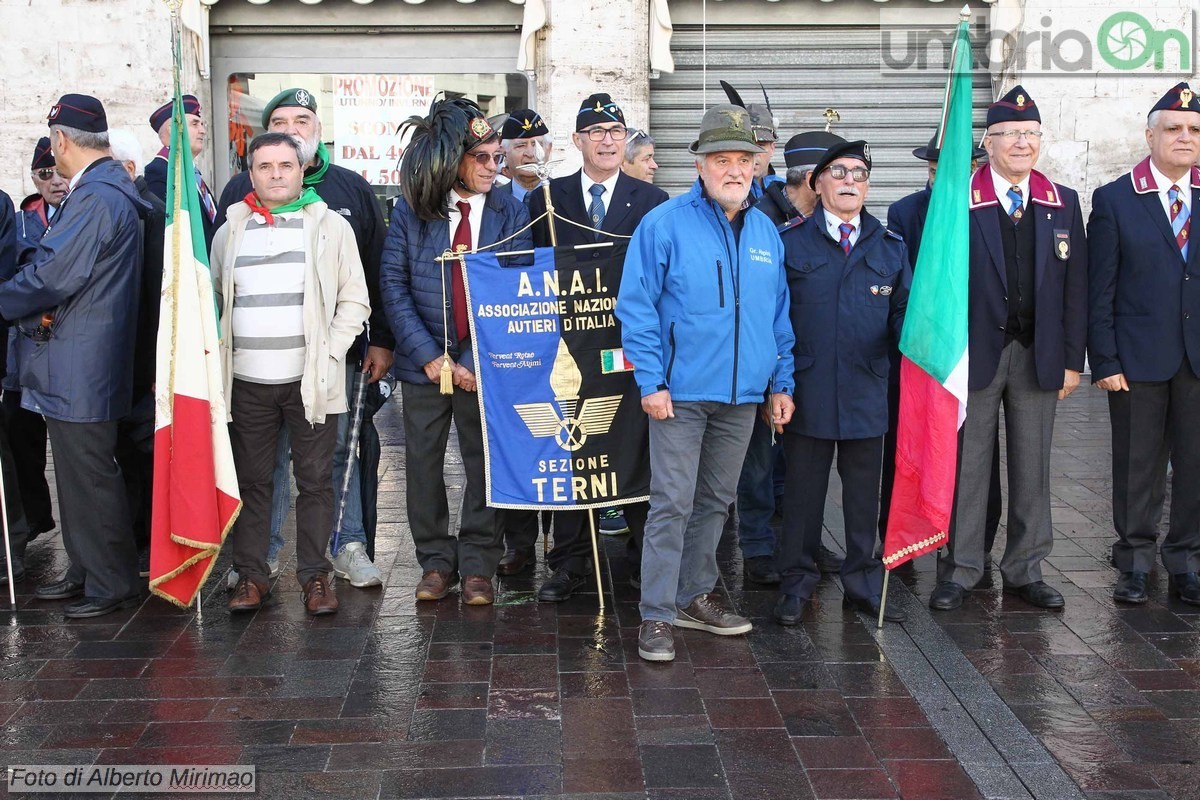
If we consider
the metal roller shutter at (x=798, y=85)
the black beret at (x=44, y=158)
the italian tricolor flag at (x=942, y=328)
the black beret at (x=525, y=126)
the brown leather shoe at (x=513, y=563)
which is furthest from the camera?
the metal roller shutter at (x=798, y=85)

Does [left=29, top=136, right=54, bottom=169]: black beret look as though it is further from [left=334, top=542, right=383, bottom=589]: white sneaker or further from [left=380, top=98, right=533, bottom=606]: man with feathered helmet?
[left=334, top=542, right=383, bottom=589]: white sneaker

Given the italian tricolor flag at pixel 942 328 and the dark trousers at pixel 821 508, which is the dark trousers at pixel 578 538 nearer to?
the dark trousers at pixel 821 508

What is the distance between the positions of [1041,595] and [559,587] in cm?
214

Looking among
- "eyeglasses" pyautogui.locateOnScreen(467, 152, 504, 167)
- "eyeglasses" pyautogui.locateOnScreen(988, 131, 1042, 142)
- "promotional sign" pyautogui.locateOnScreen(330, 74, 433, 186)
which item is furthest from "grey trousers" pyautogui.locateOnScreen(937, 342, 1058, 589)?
"promotional sign" pyautogui.locateOnScreen(330, 74, 433, 186)

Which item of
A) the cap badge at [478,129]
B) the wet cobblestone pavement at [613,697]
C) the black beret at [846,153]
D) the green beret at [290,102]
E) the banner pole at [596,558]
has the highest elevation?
the green beret at [290,102]

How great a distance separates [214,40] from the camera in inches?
453

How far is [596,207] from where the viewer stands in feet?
19.8

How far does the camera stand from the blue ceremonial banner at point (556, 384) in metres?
5.57

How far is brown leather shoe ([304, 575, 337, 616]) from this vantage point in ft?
18.1

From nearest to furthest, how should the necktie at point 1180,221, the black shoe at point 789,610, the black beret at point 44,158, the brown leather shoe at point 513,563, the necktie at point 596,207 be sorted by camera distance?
the black shoe at point 789,610 → the necktie at point 1180,221 → the necktie at point 596,207 → the brown leather shoe at point 513,563 → the black beret at point 44,158

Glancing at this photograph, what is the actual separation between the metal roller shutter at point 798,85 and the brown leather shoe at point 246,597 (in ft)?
23.1

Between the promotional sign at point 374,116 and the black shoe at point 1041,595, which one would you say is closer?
the black shoe at point 1041,595

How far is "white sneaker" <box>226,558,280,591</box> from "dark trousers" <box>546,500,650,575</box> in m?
1.33

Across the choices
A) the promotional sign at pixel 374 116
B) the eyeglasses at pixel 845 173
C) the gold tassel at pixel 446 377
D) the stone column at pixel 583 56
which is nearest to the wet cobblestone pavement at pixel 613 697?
the gold tassel at pixel 446 377
